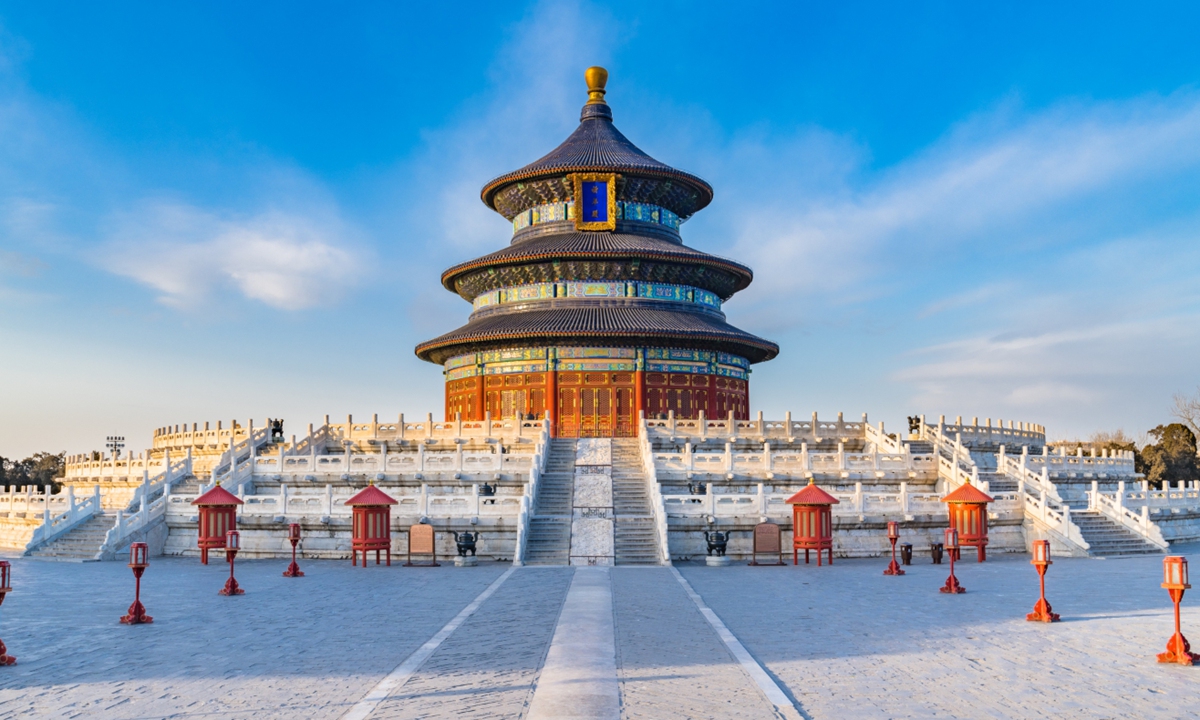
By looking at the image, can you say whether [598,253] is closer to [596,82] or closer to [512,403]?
[512,403]

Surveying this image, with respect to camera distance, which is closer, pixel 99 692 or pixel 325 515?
pixel 99 692

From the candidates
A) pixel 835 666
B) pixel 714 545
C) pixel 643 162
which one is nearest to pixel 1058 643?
pixel 835 666

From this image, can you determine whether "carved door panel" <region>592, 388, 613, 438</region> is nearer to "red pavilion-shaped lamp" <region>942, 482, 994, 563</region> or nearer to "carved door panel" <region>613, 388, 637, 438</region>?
"carved door panel" <region>613, 388, 637, 438</region>

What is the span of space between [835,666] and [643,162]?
45667 mm

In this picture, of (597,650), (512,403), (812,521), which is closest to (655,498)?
(812,521)

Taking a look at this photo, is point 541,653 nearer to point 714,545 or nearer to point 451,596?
point 451,596

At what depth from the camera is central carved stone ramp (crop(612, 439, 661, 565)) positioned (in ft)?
91.3

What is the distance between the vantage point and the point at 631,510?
31672mm

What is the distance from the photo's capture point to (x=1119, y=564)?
26875 mm

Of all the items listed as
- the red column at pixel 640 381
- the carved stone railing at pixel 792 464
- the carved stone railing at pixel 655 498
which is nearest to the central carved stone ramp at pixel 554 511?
the carved stone railing at pixel 655 498

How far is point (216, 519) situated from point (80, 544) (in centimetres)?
660

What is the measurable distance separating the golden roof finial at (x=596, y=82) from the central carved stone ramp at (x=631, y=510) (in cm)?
3009

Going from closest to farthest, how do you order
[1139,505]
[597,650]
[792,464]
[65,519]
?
[597,650]
[65,519]
[792,464]
[1139,505]

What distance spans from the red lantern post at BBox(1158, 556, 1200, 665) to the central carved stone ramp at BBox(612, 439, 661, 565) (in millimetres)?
15497
